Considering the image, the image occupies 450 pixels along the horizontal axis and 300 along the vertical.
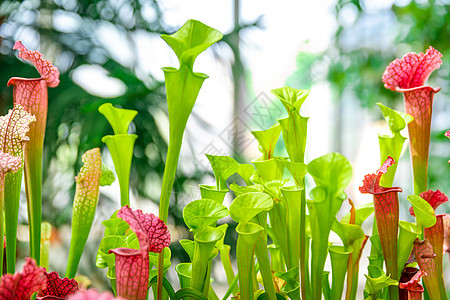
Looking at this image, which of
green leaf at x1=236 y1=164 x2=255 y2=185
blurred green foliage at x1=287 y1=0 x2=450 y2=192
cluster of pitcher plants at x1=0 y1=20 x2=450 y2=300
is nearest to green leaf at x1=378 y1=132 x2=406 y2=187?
cluster of pitcher plants at x1=0 y1=20 x2=450 y2=300

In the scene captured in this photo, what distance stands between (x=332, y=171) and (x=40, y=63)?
0.22 m

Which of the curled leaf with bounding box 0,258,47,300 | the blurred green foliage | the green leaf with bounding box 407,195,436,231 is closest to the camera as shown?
the curled leaf with bounding box 0,258,47,300


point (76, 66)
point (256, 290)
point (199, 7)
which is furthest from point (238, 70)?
point (256, 290)

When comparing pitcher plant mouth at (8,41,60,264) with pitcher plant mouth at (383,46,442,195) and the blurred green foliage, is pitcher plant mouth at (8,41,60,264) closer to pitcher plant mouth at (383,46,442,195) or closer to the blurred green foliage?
pitcher plant mouth at (383,46,442,195)

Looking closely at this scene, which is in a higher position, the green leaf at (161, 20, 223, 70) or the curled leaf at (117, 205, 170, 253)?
the green leaf at (161, 20, 223, 70)

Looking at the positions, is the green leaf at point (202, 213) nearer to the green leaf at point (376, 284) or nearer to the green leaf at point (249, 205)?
the green leaf at point (249, 205)

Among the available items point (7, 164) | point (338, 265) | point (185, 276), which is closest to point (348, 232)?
point (338, 265)

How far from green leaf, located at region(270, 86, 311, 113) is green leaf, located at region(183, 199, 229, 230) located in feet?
0.31

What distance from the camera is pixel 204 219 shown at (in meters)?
0.26

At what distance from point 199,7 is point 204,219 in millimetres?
1773

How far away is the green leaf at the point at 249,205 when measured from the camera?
9.5 inches

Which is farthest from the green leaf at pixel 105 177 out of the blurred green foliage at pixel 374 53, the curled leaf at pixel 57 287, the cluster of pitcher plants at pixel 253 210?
the blurred green foliage at pixel 374 53

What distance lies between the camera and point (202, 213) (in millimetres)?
264

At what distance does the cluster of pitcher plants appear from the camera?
9.8 inches
